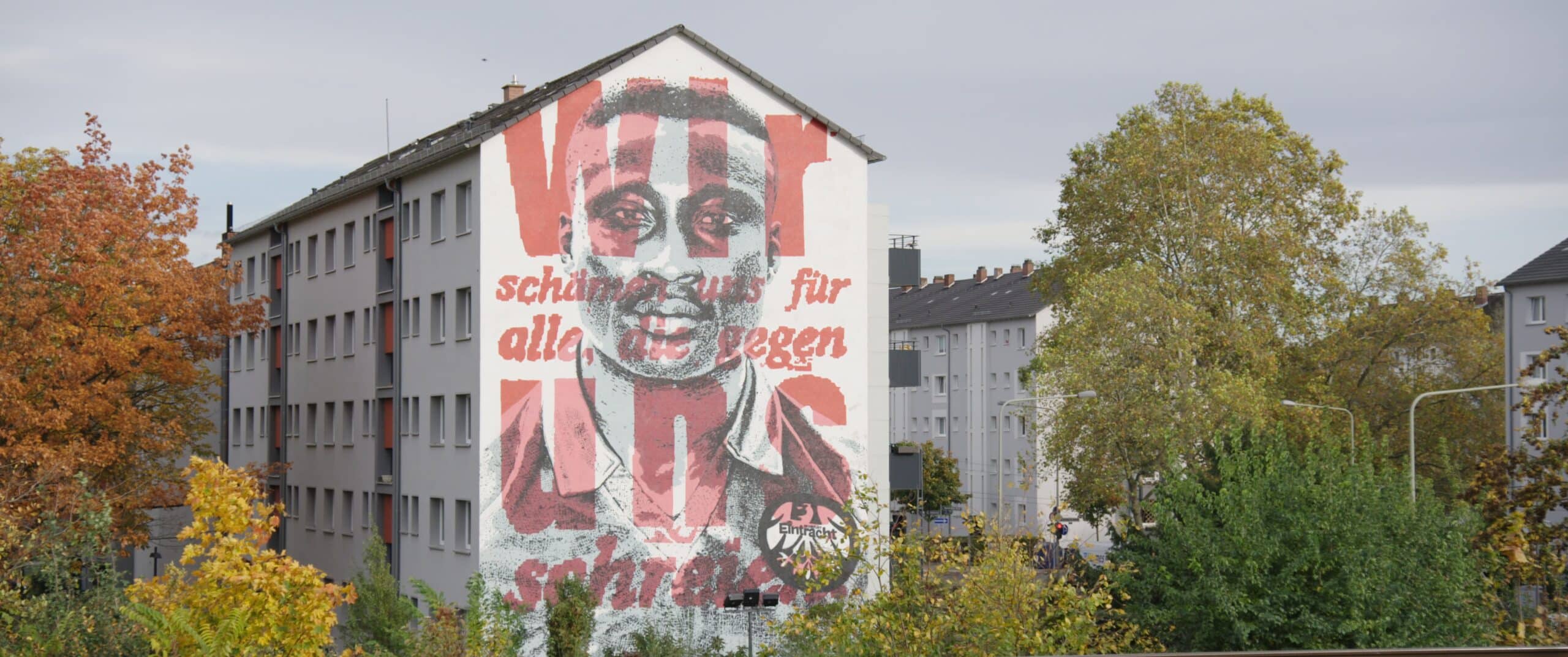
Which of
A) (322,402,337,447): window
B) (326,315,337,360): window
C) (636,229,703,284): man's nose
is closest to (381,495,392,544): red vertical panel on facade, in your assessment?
(322,402,337,447): window

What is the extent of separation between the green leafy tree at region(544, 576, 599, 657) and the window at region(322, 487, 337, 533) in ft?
50.5

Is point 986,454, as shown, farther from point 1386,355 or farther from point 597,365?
point 597,365

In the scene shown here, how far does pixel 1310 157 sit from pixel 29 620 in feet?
145

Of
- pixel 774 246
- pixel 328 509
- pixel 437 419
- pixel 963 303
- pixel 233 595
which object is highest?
pixel 963 303

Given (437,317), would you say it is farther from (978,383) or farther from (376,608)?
(978,383)

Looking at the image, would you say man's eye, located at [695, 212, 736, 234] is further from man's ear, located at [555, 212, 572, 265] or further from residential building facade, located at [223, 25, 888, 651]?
man's ear, located at [555, 212, 572, 265]

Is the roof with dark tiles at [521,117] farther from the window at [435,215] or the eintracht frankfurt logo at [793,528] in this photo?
the eintracht frankfurt logo at [793,528]

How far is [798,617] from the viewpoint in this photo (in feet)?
56.3

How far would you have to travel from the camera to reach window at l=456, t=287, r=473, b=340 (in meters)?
41.4

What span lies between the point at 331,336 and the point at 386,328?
5.76m

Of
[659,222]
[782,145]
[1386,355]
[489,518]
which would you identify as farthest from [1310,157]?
[489,518]

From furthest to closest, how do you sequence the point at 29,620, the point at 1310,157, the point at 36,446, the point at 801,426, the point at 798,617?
the point at 1310,157 < the point at 801,426 < the point at 36,446 < the point at 798,617 < the point at 29,620

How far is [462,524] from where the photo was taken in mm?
41312

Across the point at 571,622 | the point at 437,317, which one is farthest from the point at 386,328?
the point at 571,622
